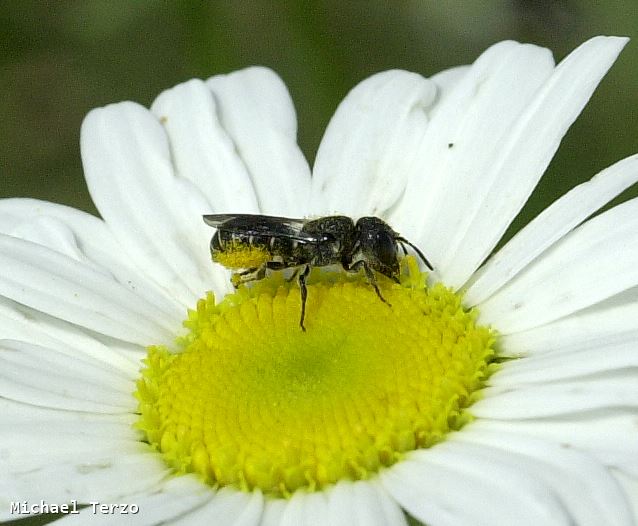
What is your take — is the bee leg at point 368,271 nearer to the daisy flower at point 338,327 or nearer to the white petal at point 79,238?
the daisy flower at point 338,327

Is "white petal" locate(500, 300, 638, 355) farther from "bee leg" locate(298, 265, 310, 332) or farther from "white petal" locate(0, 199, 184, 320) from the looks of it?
"white petal" locate(0, 199, 184, 320)

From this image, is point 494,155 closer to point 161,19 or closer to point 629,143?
point 629,143

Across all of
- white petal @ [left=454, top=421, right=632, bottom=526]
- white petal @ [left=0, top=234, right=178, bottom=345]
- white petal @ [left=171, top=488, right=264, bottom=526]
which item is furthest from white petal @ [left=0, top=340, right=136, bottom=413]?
white petal @ [left=454, top=421, right=632, bottom=526]

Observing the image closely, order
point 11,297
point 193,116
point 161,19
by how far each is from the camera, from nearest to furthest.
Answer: point 11,297, point 193,116, point 161,19

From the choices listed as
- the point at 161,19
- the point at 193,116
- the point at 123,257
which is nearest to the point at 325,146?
the point at 193,116

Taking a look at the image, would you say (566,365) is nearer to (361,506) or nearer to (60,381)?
(361,506)
